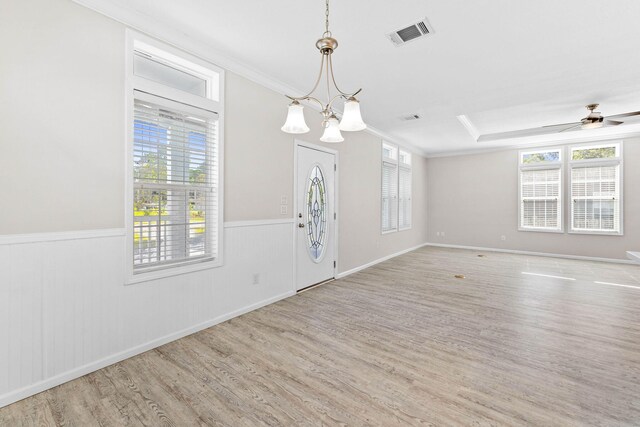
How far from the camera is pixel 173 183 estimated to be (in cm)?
266

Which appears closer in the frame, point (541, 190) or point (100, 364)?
point (100, 364)

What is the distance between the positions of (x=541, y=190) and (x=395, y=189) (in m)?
3.56

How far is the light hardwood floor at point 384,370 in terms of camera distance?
5.62ft

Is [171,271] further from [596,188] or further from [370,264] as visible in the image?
[596,188]

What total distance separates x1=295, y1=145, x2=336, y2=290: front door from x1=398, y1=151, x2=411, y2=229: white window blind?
2.94 meters

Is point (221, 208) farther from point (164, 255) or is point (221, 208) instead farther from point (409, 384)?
point (409, 384)

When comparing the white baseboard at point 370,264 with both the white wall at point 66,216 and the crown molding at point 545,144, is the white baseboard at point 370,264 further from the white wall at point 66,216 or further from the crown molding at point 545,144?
the crown molding at point 545,144

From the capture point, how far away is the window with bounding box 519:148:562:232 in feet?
22.0

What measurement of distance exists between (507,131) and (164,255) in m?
6.98

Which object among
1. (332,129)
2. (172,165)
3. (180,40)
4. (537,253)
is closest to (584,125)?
(537,253)

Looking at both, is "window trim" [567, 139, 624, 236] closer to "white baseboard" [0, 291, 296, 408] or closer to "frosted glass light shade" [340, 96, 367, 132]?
"frosted glass light shade" [340, 96, 367, 132]

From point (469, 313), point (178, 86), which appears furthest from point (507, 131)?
point (178, 86)

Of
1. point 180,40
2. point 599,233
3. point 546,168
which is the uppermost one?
point 180,40

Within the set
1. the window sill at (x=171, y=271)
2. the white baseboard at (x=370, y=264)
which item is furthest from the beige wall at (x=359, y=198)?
the window sill at (x=171, y=271)
